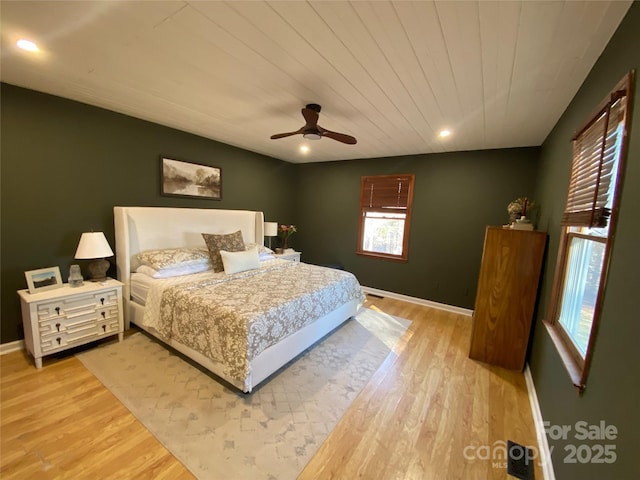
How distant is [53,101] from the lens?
243cm

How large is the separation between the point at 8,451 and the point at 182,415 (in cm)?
90

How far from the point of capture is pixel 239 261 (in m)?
3.15

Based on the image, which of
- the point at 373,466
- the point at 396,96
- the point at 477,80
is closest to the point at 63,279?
the point at 373,466

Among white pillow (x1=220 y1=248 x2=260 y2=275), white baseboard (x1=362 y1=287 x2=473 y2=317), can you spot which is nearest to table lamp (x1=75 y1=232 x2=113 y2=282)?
white pillow (x1=220 y1=248 x2=260 y2=275)

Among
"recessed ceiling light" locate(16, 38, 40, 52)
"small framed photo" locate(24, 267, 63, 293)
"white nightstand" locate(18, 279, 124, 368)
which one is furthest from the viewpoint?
"small framed photo" locate(24, 267, 63, 293)

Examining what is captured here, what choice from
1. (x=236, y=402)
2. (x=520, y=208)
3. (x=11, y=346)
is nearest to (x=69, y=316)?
(x=11, y=346)

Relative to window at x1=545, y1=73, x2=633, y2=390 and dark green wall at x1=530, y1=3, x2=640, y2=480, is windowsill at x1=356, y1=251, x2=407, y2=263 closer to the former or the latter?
window at x1=545, y1=73, x2=633, y2=390

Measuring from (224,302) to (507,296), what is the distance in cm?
267

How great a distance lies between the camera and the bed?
1.97 m

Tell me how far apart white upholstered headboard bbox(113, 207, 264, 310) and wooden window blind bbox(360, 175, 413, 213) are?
7.23 ft

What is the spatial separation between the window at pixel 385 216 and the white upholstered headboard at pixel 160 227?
7.15 ft

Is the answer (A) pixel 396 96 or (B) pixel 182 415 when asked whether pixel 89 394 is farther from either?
(A) pixel 396 96

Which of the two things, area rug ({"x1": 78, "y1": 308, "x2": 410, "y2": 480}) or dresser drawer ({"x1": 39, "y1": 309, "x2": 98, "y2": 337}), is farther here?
dresser drawer ({"x1": 39, "y1": 309, "x2": 98, "y2": 337})

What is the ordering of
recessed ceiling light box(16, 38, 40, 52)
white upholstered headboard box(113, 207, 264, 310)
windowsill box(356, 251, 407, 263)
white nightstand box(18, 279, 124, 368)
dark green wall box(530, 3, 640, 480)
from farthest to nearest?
windowsill box(356, 251, 407, 263)
white upholstered headboard box(113, 207, 264, 310)
white nightstand box(18, 279, 124, 368)
recessed ceiling light box(16, 38, 40, 52)
dark green wall box(530, 3, 640, 480)
